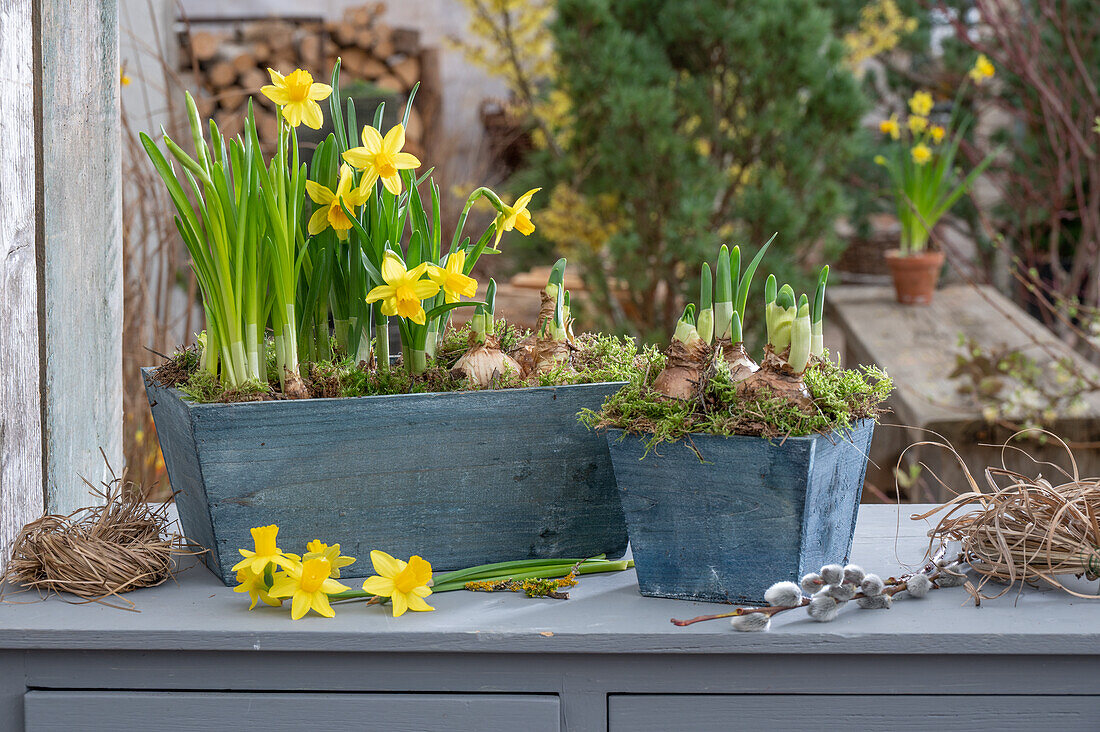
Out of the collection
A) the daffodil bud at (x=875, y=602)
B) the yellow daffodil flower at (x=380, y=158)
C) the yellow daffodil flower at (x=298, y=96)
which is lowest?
the daffodil bud at (x=875, y=602)

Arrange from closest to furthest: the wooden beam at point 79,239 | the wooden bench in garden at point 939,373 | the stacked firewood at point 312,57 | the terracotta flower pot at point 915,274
→ the wooden beam at point 79,239 < the wooden bench in garden at point 939,373 < the terracotta flower pot at point 915,274 < the stacked firewood at point 312,57

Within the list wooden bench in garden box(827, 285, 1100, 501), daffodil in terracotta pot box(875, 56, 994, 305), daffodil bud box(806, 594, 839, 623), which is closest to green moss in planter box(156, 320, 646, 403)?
daffodil bud box(806, 594, 839, 623)

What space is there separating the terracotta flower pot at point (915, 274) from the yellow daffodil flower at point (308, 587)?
3.17 m

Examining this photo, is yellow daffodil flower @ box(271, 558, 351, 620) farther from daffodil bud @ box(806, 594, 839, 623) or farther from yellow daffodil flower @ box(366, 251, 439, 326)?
daffodil bud @ box(806, 594, 839, 623)

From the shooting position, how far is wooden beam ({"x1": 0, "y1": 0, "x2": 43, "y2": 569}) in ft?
2.82

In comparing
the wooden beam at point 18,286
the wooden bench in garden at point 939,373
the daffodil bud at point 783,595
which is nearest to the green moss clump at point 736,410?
the daffodil bud at point 783,595

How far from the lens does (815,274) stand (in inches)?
146

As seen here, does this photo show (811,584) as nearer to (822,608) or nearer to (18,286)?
(822,608)

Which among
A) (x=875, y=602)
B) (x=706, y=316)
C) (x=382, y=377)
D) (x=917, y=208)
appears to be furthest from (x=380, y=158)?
(x=917, y=208)

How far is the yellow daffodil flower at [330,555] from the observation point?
0.74m

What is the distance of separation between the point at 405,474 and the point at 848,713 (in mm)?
391

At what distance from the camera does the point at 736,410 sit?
2.35ft

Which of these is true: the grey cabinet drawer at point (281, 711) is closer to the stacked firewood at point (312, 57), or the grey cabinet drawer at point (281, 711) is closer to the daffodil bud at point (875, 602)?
the daffodil bud at point (875, 602)

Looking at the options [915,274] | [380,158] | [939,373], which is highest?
[380,158]
